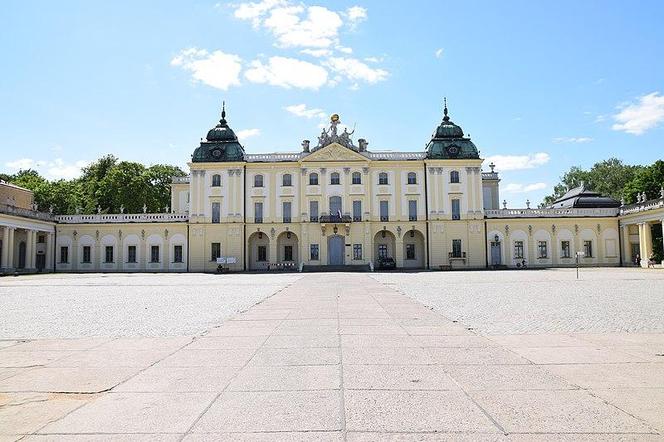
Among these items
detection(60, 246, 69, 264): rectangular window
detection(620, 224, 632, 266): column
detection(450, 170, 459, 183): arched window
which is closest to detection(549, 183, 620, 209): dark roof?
detection(620, 224, 632, 266): column

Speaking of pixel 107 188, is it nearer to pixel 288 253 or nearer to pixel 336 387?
pixel 288 253

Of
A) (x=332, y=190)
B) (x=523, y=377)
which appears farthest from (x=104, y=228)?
(x=523, y=377)

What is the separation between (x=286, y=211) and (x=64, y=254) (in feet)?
76.8

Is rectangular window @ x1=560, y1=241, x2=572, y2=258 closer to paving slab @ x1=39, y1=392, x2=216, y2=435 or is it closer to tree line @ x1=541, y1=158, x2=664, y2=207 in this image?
tree line @ x1=541, y1=158, x2=664, y2=207

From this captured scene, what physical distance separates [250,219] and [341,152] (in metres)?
11.4

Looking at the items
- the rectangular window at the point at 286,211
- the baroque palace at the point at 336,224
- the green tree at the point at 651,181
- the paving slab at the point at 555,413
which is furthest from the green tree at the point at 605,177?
the paving slab at the point at 555,413

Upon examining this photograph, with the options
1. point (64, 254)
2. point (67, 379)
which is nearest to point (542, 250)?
point (64, 254)

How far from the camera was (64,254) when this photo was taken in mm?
55906

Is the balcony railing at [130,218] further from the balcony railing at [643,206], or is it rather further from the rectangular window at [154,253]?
the balcony railing at [643,206]

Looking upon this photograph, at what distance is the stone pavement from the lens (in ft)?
15.5

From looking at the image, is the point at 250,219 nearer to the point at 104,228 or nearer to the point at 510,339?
the point at 104,228

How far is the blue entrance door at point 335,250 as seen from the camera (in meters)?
53.7

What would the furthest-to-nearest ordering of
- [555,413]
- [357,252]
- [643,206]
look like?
[357,252], [643,206], [555,413]

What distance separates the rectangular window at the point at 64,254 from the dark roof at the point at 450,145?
38328 millimetres
